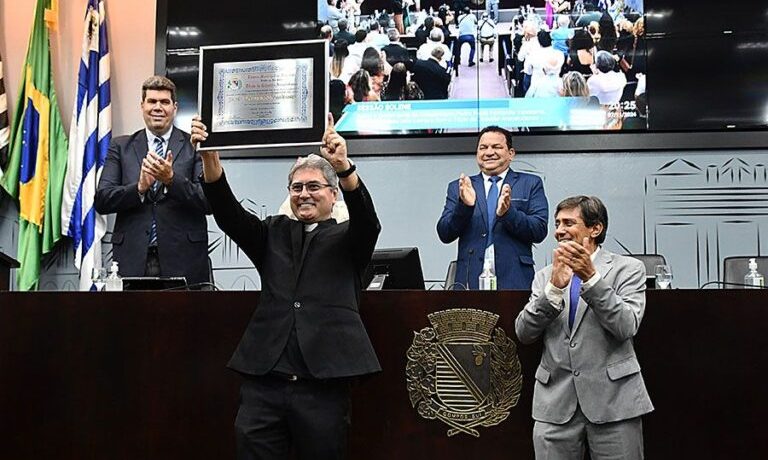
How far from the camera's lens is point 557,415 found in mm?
2955

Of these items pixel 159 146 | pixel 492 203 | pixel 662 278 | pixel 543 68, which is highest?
pixel 543 68

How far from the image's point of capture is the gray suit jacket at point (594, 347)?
9.46 feet

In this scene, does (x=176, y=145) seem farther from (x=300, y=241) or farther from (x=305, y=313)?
(x=305, y=313)

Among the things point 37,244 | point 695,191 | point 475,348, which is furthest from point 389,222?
point 475,348

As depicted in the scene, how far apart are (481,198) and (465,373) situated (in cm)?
108

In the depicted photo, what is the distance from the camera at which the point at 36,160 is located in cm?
620

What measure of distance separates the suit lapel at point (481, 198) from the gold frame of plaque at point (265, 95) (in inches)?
53.8

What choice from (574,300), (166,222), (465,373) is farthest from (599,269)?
(166,222)

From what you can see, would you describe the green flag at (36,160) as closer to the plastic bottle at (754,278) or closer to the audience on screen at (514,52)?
the audience on screen at (514,52)

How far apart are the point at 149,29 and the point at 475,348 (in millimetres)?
4244

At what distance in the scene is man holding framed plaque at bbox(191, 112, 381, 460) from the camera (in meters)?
2.66

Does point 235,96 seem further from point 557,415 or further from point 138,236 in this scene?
point 557,415

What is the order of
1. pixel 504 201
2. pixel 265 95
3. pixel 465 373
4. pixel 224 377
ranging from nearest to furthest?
pixel 265 95 < pixel 465 373 < pixel 224 377 < pixel 504 201

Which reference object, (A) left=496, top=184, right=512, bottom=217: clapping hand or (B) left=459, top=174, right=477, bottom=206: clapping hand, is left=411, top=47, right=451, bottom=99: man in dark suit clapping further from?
(A) left=496, top=184, right=512, bottom=217: clapping hand
